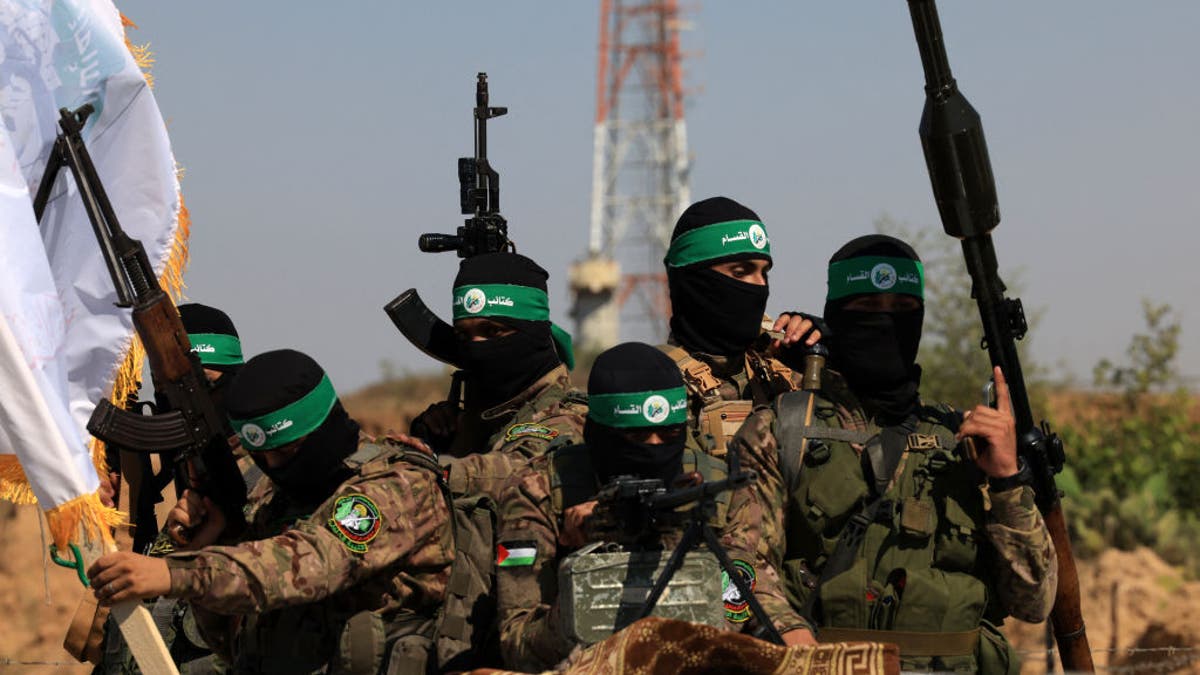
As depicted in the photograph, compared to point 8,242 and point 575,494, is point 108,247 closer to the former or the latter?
point 8,242

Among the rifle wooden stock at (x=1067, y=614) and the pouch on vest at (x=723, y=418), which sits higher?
the pouch on vest at (x=723, y=418)

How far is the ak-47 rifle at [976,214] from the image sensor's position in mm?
5234

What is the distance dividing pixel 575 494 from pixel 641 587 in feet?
1.96

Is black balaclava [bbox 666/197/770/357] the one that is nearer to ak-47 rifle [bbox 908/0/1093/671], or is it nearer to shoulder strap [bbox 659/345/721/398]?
shoulder strap [bbox 659/345/721/398]

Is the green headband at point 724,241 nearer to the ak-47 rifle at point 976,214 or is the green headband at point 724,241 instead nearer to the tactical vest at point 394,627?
the ak-47 rifle at point 976,214

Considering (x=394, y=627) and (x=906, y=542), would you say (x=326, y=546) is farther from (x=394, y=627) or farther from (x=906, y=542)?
(x=906, y=542)

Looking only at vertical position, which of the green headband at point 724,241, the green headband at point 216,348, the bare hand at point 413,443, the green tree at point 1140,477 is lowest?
the green tree at point 1140,477

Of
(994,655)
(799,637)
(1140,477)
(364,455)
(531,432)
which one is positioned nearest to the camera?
(799,637)

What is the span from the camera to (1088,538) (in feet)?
47.3

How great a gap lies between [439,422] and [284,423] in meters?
1.78

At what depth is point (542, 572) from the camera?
15.5ft

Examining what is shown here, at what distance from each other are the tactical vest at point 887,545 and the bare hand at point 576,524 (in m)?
0.79

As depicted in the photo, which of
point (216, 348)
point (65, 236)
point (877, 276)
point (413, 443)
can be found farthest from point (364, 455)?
point (216, 348)

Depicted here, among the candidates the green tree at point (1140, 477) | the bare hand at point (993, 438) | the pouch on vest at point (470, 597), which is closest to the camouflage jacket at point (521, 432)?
the pouch on vest at point (470, 597)
